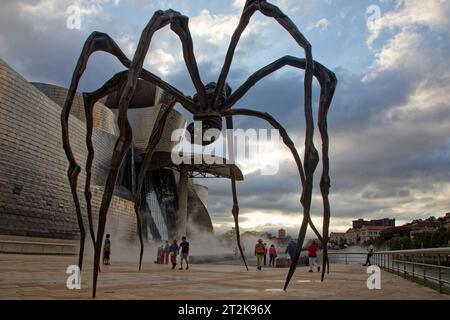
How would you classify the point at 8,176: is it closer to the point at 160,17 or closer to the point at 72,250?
the point at 72,250

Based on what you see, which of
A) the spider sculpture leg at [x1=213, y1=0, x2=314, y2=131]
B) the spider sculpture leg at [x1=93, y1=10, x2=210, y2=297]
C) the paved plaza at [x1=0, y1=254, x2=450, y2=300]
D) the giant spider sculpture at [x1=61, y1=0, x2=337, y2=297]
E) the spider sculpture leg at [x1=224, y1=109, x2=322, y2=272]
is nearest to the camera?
the spider sculpture leg at [x1=93, y1=10, x2=210, y2=297]

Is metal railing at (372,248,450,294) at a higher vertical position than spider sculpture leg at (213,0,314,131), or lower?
lower

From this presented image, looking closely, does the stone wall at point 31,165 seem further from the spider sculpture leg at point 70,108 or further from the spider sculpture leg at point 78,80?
the spider sculpture leg at point 70,108

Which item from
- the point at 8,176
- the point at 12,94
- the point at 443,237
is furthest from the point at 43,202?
the point at 443,237

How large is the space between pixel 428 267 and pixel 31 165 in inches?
928

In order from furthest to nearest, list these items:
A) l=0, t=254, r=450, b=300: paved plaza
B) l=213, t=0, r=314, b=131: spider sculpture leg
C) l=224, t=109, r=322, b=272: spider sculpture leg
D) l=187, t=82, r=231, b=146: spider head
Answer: l=224, t=109, r=322, b=272: spider sculpture leg, l=187, t=82, r=231, b=146: spider head, l=0, t=254, r=450, b=300: paved plaza, l=213, t=0, r=314, b=131: spider sculpture leg

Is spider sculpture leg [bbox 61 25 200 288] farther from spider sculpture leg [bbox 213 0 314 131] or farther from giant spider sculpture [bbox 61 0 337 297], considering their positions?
spider sculpture leg [bbox 213 0 314 131]

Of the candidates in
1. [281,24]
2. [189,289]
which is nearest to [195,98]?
[281,24]

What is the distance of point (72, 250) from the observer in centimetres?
2503

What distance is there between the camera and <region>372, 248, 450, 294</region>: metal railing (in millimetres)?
6821

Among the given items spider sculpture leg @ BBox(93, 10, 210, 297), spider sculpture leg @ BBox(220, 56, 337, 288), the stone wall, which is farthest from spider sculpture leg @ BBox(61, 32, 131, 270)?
the stone wall

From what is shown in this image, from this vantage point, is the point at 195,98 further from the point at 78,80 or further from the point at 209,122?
the point at 78,80

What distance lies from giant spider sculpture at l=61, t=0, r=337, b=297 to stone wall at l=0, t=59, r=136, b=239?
19590 millimetres

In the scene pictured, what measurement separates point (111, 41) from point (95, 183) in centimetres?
3298
